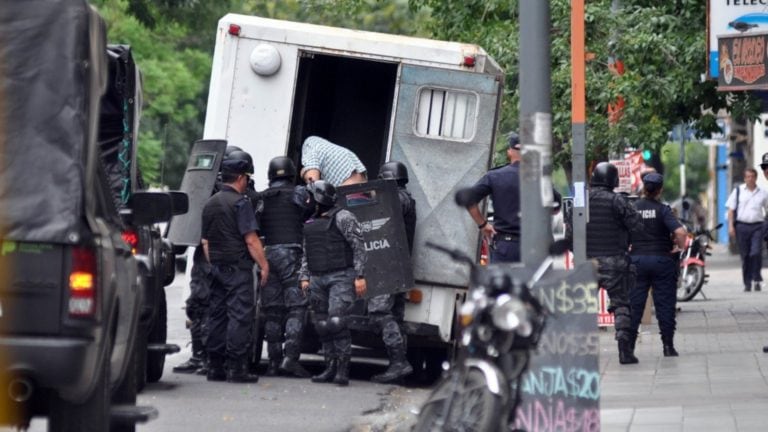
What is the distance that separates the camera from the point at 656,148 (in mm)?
18594

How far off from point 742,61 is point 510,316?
9.17 metres

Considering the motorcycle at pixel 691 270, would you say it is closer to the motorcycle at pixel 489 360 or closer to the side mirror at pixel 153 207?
the side mirror at pixel 153 207

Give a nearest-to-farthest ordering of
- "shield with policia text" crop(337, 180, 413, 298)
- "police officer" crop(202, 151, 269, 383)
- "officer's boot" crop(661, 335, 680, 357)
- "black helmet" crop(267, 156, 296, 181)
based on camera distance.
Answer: "police officer" crop(202, 151, 269, 383), "shield with policia text" crop(337, 180, 413, 298), "black helmet" crop(267, 156, 296, 181), "officer's boot" crop(661, 335, 680, 357)

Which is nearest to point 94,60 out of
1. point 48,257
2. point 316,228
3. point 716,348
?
point 48,257

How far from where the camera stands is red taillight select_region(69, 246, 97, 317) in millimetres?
7094

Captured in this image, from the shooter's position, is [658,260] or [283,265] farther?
[658,260]

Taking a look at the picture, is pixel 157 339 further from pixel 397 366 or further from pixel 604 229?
pixel 604 229

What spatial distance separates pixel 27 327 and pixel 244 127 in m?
7.16

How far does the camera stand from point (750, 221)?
2436 centimetres

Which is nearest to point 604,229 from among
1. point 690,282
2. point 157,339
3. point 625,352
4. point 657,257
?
point 657,257

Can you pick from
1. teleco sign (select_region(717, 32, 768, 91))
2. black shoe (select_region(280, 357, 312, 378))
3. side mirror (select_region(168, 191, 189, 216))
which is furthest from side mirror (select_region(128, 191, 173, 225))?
teleco sign (select_region(717, 32, 768, 91))

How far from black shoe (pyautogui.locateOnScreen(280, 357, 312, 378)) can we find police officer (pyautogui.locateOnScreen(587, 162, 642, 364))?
8.95 feet

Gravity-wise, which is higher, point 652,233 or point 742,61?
point 742,61

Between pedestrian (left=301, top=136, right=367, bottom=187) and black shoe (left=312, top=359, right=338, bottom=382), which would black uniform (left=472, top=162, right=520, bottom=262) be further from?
black shoe (left=312, top=359, right=338, bottom=382)
